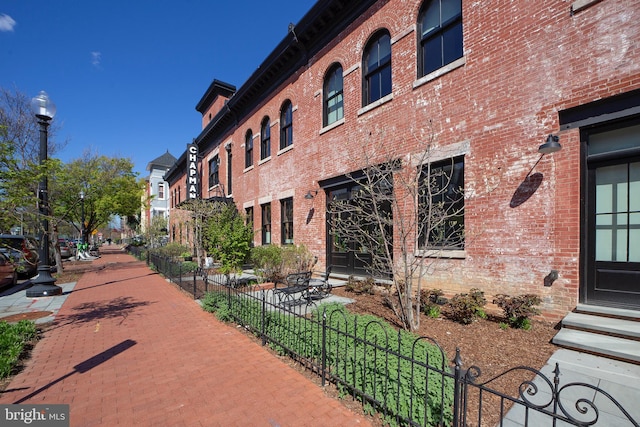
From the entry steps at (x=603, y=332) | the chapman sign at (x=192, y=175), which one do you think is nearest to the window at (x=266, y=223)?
the chapman sign at (x=192, y=175)

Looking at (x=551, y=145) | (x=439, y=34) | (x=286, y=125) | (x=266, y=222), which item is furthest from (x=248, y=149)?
(x=551, y=145)

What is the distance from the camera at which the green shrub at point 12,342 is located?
421 cm

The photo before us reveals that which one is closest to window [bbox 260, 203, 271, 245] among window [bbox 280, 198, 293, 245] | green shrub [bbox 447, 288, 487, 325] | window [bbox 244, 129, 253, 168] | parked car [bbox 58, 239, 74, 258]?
window [bbox 280, 198, 293, 245]

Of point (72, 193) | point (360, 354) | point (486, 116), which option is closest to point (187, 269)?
point (360, 354)

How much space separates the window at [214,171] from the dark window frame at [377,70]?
13.5 metres

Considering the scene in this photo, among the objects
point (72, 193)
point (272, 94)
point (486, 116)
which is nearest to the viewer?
point (486, 116)

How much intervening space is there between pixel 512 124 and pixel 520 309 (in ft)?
11.1

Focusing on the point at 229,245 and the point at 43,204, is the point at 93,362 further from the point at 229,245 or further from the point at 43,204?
the point at 43,204

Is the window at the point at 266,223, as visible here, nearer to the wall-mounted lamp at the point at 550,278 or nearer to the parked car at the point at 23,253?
the parked car at the point at 23,253

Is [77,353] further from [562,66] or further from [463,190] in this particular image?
[562,66]

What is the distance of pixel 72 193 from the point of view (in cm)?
2114

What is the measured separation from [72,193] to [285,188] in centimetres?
1771

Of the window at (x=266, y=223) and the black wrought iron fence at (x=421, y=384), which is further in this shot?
the window at (x=266, y=223)

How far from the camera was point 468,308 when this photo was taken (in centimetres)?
545
